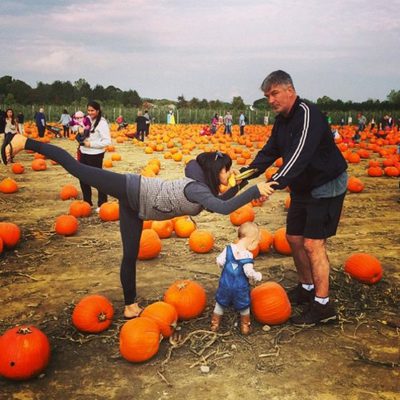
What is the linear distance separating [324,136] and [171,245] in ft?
11.5

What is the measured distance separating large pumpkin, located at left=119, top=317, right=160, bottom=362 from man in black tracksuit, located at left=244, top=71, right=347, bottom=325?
1504 millimetres

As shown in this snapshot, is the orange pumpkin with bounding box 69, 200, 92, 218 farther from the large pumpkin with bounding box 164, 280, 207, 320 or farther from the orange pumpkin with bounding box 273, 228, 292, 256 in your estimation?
the large pumpkin with bounding box 164, 280, 207, 320

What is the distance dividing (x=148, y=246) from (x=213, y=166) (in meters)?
2.49

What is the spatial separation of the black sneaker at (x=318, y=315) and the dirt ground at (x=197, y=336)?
0.28ft

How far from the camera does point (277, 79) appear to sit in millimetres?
3795

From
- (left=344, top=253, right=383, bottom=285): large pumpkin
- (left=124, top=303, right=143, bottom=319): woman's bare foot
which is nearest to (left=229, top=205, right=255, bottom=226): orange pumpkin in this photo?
(left=344, top=253, right=383, bottom=285): large pumpkin

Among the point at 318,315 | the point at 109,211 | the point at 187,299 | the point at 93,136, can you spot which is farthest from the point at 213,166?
the point at 93,136

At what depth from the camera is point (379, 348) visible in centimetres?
373

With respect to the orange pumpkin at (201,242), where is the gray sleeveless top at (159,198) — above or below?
above

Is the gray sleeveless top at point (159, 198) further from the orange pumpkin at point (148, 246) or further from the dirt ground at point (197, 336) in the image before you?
the orange pumpkin at point (148, 246)

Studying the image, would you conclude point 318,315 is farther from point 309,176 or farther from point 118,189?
point 118,189

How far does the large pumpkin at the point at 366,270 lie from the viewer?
498 centimetres

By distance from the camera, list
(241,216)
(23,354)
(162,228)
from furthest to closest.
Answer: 1. (241,216)
2. (162,228)
3. (23,354)

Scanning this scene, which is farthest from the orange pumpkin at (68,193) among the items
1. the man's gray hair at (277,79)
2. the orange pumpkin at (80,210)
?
the man's gray hair at (277,79)
